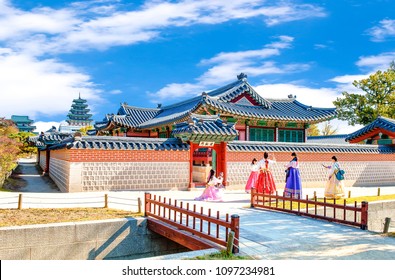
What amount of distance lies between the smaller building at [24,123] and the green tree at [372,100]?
259 feet

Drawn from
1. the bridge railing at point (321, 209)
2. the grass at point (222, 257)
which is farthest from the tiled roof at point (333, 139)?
the grass at point (222, 257)

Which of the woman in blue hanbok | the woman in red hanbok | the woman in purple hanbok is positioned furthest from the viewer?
the woman in blue hanbok

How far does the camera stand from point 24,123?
93.1 metres

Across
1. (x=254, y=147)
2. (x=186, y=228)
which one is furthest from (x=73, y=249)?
(x=254, y=147)

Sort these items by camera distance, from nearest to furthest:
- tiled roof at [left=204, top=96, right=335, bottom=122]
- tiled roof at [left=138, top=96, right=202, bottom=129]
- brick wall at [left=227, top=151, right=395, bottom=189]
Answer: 1. brick wall at [left=227, top=151, right=395, bottom=189]
2. tiled roof at [left=204, top=96, right=335, bottom=122]
3. tiled roof at [left=138, top=96, right=202, bottom=129]

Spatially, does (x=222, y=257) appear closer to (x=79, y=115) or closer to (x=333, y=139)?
(x=333, y=139)

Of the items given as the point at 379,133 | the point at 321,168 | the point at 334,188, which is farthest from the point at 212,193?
the point at 379,133

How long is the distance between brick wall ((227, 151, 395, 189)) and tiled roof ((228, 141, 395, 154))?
0.23 meters

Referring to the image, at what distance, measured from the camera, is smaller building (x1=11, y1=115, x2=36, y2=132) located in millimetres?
91938

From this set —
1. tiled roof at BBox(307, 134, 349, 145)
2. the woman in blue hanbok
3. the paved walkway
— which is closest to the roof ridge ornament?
the woman in blue hanbok

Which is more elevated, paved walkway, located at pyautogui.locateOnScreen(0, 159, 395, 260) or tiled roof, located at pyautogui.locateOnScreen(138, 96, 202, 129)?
tiled roof, located at pyautogui.locateOnScreen(138, 96, 202, 129)

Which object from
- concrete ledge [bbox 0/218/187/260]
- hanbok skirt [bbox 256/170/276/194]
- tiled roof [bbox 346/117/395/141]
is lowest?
concrete ledge [bbox 0/218/187/260]

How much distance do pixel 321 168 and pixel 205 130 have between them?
8649mm

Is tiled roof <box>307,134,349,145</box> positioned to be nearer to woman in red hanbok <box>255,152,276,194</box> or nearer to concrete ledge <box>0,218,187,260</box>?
woman in red hanbok <box>255,152,276,194</box>
